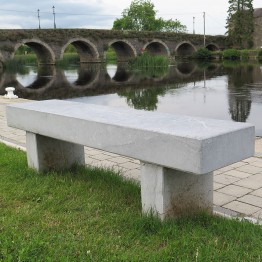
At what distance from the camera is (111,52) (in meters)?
72.1

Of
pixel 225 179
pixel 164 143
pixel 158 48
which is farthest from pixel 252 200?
pixel 158 48

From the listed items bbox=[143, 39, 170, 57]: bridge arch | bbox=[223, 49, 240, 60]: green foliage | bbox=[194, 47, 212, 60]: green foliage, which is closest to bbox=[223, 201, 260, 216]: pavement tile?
bbox=[223, 49, 240, 60]: green foliage

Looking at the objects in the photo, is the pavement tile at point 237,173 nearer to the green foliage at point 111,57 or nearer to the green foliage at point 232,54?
the green foliage at point 232,54

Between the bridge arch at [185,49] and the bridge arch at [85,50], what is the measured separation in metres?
13.5

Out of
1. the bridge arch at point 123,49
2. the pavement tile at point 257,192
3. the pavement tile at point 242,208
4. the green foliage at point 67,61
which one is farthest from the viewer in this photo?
the bridge arch at point 123,49

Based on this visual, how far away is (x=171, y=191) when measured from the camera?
9.41 feet

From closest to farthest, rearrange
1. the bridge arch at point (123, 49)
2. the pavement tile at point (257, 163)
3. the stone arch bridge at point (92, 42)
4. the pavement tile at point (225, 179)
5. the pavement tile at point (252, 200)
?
the pavement tile at point (252, 200) < the pavement tile at point (225, 179) < the pavement tile at point (257, 163) < the stone arch bridge at point (92, 42) < the bridge arch at point (123, 49)

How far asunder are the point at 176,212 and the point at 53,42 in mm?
40000

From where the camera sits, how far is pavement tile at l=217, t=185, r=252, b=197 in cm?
371

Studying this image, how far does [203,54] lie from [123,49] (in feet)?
34.2

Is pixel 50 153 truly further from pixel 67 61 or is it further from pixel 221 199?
pixel 67 61

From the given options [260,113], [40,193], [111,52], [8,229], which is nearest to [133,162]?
[40,193]

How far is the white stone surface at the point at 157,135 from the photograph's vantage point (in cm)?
248

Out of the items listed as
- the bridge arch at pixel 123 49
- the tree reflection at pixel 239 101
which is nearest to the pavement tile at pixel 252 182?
the tree reflection at pixel 239 101
